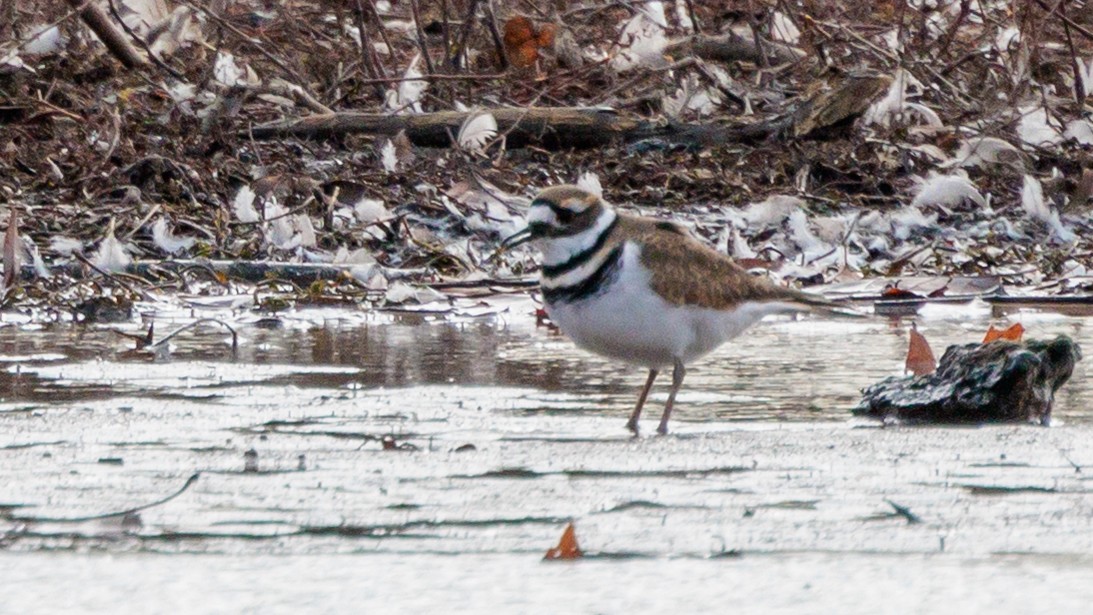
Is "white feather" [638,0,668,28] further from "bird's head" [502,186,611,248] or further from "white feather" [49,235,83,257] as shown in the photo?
"bird's head" [502,186,611,248]

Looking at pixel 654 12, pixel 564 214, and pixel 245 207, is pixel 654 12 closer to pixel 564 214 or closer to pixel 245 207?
pixel 245 207

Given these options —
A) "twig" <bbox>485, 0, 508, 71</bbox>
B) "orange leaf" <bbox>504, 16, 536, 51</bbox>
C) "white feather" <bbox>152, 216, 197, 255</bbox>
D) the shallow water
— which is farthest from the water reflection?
"orange leaf" <bbox>504, 16, 536, 51</bbox>

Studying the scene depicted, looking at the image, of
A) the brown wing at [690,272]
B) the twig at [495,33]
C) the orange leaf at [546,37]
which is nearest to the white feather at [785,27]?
the orange leaf at [546,37]

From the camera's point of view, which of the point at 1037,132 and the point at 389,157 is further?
the point at 1037,132

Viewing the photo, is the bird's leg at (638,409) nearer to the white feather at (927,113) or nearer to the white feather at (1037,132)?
the white feather at (927,113)

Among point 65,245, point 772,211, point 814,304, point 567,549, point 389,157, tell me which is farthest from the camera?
point 389,157

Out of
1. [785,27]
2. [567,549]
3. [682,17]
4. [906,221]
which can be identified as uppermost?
[682,17]

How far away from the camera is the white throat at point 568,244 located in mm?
5027

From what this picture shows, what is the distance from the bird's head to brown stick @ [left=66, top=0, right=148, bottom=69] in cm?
515

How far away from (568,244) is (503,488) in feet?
4.37

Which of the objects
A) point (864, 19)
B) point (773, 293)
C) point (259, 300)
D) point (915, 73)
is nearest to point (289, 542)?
point (773, 293)

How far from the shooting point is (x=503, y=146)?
9.46 meters

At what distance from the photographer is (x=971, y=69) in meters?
Result: 11.6

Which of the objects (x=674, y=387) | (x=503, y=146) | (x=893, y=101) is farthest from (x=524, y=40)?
(x=674, y=387)
